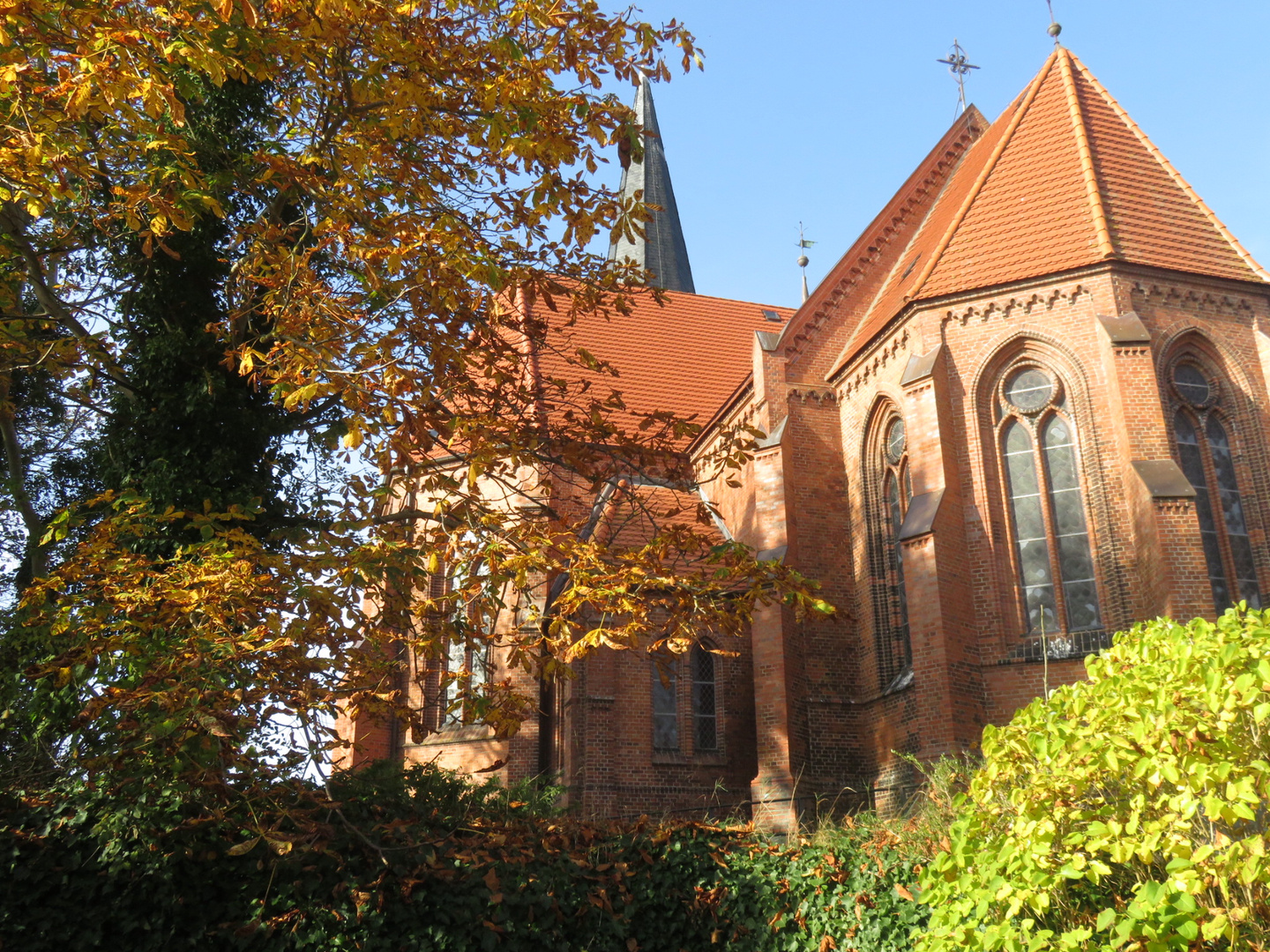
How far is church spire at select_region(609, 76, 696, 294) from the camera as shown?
3188 centimetres

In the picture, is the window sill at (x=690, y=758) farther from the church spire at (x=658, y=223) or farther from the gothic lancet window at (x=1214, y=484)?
the church spire at (x=658, y=223)

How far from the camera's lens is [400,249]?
8.34 meters

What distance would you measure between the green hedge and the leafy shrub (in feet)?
5.96

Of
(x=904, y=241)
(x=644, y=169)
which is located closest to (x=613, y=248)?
(x=644, y=169)

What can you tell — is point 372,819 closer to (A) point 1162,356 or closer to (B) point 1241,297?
(A) point 1162,356

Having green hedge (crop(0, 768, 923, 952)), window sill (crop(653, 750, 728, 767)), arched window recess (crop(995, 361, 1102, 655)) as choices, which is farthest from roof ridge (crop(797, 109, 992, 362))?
green hedge (crop(0, 768, 923, 952))

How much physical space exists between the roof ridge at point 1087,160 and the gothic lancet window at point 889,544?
3.91 meters

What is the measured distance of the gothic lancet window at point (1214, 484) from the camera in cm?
1535

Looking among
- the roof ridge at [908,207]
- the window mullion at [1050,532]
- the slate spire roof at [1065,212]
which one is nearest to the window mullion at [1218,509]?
the window mullion at [1050,532]

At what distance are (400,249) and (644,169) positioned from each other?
25078 millimetres

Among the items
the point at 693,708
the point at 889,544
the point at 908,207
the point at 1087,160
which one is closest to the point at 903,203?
the point at 908,207

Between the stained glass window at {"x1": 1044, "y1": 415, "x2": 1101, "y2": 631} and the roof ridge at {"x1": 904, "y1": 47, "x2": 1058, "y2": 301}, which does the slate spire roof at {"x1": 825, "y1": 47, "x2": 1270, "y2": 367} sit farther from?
the stained glass window at {"x1": 1044, "y1": 415, "x2": 1101, "y2": 631}

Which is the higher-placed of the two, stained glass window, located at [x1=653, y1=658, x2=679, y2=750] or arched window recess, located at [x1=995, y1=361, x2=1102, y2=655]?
arched window recess, located at [x1=995, y1=361, x2=1102, y2=655]

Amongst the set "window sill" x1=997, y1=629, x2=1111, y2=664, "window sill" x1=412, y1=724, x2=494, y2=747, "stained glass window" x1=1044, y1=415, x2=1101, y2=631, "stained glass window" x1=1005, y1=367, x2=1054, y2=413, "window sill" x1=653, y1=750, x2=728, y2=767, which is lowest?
"window sill" x1=653, y1=750, x2=728, y2=767
